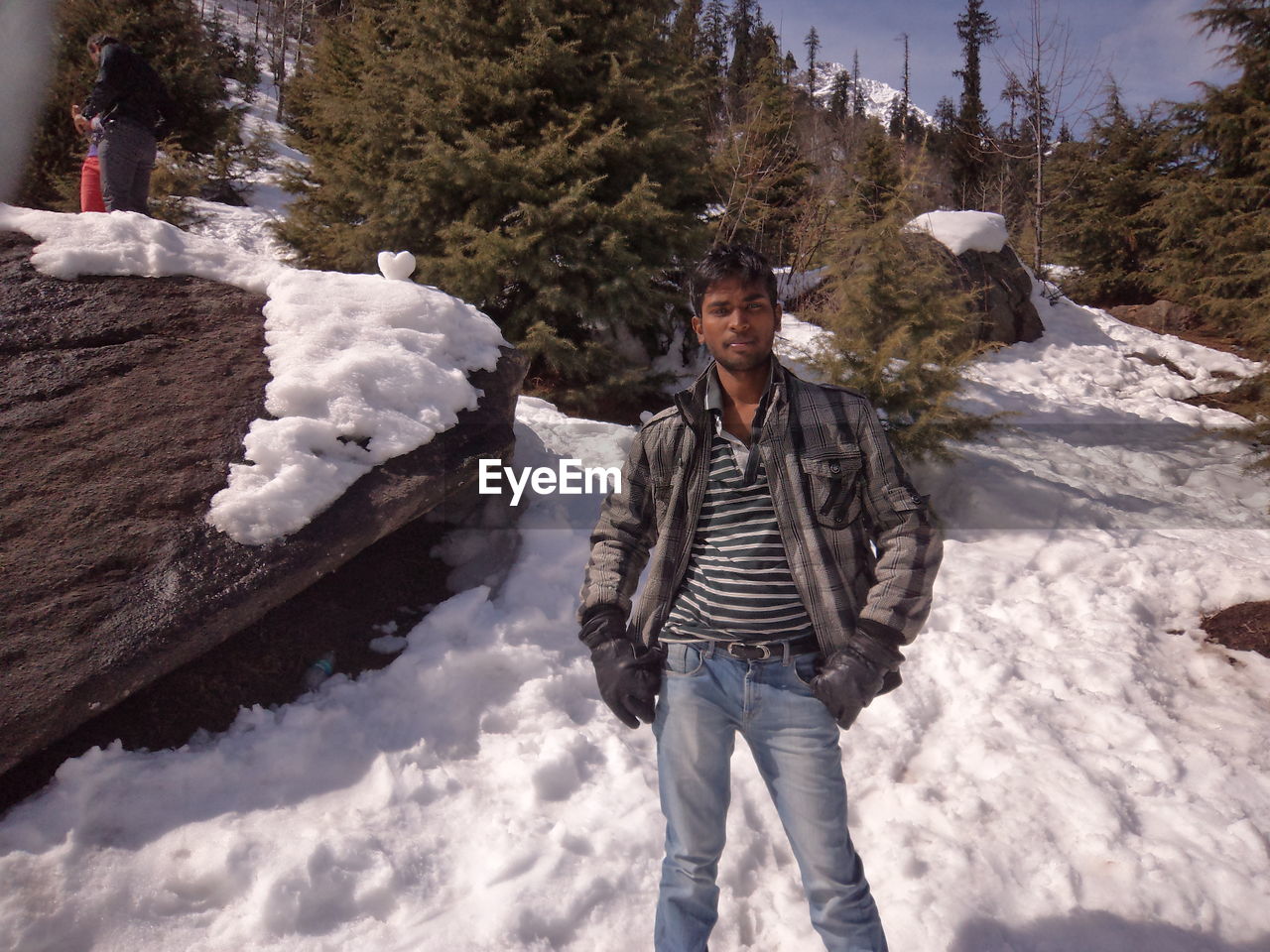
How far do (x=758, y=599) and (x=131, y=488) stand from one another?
9.75 feet

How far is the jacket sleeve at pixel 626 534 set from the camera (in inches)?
80.0

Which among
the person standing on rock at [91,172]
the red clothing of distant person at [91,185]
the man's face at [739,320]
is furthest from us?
the red clothing of distant person at [91,185]

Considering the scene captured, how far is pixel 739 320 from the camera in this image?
193 centimetres

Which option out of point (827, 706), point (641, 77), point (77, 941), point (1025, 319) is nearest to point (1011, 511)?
point (827, 706)

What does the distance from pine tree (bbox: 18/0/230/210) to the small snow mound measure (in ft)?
36.2

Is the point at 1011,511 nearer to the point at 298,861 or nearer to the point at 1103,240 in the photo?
the point at 298,861

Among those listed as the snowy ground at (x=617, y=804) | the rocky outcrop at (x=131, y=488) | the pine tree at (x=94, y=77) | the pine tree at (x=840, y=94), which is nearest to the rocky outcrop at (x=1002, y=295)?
the snowy ground at (x=617, y=804)

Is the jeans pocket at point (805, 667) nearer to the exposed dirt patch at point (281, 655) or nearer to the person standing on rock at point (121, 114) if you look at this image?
the exposed dirt patch at point (281, 655)

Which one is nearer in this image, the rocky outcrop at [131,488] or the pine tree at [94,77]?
the rocky outcrop at [131,488]

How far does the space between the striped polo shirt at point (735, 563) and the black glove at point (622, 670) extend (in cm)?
14

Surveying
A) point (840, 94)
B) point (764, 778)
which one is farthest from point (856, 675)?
point (840, 94)

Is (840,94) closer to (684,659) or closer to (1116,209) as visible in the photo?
(1116,209)

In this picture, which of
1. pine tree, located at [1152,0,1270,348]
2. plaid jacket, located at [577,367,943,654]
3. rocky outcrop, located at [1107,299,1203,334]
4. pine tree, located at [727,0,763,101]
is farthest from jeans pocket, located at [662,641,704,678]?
pine tree, located at [727,0,763,101]

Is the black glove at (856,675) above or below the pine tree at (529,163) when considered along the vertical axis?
below
